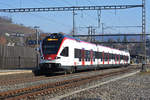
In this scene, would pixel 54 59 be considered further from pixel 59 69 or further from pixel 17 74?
pixel 17 74

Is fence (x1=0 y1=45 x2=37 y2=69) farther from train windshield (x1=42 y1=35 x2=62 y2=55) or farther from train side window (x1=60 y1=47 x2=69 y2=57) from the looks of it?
train side window (x1=60 y1=47 x2=69 y2=57)

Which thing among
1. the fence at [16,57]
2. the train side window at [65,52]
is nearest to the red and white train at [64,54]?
the train side window at [65,52]

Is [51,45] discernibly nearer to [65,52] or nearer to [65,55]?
[65,52]

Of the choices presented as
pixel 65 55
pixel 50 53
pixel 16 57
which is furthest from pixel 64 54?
pixel 16 57

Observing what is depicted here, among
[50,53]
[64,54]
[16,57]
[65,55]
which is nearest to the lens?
[50,53]

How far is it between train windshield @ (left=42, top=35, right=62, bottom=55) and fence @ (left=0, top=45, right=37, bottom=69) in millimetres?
11500

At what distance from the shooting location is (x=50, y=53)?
21375 millimetres

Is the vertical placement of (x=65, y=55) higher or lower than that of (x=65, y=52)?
lower

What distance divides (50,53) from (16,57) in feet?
45.3

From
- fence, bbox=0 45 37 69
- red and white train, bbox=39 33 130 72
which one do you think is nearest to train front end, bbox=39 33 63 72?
red and white train, bbox=39 33 130 72

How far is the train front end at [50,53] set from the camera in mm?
21047

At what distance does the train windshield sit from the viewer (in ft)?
70.4

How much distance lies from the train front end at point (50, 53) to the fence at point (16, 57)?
11.5 meters

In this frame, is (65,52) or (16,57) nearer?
(65,52)
